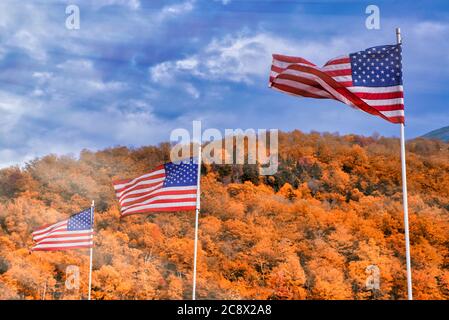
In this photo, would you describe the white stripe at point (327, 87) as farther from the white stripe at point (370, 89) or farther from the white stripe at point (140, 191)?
the white stripe at point (140, 191)

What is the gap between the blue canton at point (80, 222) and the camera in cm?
1986

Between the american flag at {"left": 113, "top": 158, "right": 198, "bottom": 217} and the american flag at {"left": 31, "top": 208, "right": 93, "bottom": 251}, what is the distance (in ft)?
14.2

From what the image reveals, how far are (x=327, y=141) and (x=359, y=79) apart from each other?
64944 mm

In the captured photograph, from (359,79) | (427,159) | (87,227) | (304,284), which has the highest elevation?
(427,159)

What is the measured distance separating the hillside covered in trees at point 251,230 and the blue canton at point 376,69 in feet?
104

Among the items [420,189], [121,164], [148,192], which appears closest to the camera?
[148,192]

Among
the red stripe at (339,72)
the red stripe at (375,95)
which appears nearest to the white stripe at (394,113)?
the red stripe at (375,95)

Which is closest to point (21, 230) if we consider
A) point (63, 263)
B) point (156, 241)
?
point (63, 263)

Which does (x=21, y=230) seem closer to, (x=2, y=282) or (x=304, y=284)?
(x=2, y=282)

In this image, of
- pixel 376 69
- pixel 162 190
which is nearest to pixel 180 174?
pixel 162 190

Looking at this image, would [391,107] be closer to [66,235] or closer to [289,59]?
[289,59]

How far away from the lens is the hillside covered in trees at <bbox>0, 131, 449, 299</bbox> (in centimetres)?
4131

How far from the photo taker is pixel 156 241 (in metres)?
47.9

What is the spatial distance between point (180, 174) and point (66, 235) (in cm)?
614
